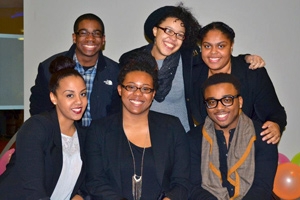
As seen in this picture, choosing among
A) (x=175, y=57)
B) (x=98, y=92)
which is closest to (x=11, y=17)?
(x=98, y=92)

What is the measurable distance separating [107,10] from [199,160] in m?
2.31

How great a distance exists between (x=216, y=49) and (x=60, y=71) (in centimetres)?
111

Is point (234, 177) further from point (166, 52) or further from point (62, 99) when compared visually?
point (62, 99)

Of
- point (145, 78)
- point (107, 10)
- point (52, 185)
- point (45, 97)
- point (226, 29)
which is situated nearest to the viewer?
point (52, 185)

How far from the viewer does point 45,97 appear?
3.39m

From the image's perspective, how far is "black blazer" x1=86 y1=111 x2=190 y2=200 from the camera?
109 inches

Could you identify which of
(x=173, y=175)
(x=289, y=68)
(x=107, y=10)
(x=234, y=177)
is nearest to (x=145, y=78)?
(x=173, y=175)

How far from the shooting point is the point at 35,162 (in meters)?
2.52

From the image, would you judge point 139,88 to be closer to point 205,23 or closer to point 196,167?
point 196,167

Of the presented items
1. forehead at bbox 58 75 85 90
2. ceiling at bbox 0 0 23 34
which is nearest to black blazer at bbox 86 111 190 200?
forehead at bbox 58 75 85 90

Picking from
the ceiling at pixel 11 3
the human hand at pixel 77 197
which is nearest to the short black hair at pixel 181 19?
the human hand at pixel 77 197

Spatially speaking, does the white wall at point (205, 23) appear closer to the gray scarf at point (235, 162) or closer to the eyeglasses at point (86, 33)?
the eyeglasses at point (86, 33)

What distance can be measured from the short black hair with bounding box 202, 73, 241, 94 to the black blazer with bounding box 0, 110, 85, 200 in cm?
105

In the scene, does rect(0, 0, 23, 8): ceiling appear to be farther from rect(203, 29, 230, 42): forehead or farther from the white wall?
rect(203, 29, 230, 42): forehead
